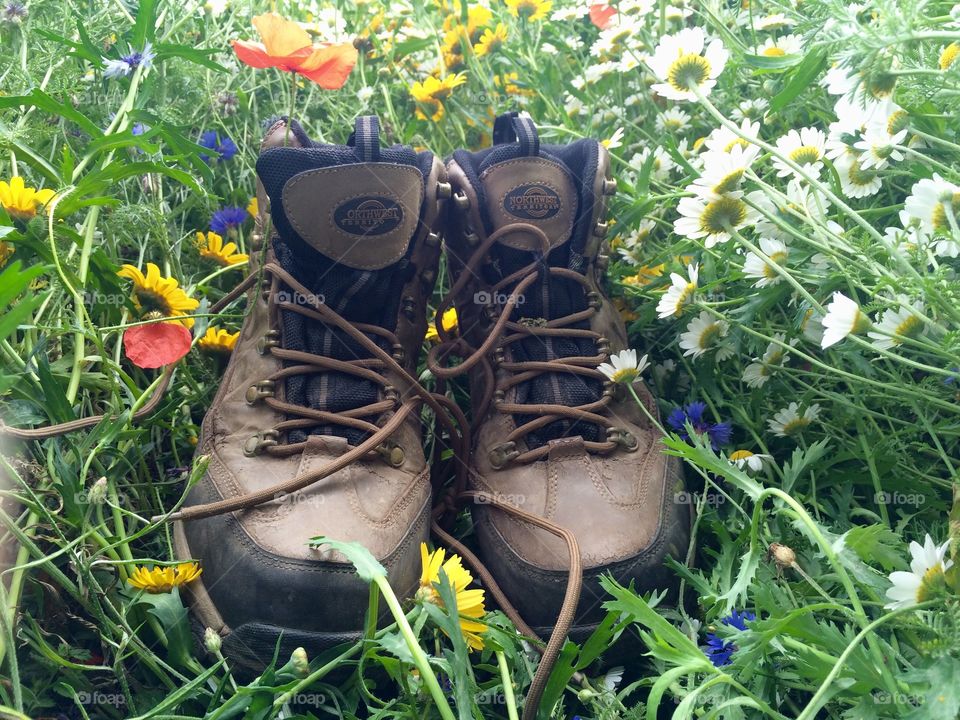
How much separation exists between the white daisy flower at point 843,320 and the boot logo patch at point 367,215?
57cm

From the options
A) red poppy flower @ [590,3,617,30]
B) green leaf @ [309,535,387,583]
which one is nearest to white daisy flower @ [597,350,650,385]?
green leaf @ [309,535,387,583]

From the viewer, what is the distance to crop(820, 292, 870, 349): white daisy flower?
2.58 feet

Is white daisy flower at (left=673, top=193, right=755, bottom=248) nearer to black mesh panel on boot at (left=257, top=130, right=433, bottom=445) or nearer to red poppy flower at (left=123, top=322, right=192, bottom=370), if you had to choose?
black mesh panel on boot at (left=257, top=130, right=433, bottom=445)

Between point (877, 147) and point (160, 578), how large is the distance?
36.8 inches

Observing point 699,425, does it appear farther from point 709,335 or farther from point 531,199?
point 531,199

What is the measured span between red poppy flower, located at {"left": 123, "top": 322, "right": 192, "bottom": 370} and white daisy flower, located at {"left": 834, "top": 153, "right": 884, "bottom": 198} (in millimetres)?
852

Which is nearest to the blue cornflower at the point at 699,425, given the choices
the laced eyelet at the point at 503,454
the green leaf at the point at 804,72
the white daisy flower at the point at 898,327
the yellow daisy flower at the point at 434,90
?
the laced eyelet at the point at 503,454

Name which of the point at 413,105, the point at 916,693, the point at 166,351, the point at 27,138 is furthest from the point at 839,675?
the point at 413,105

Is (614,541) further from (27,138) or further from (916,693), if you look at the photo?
(27,138)

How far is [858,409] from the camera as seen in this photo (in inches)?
40.4

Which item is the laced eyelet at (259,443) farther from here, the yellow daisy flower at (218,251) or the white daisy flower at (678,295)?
the white daisy flower at (678,295)

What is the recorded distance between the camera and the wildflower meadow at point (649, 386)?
738mm

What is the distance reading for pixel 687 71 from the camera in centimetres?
103

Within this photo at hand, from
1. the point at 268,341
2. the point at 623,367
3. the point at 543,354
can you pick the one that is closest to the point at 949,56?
the point at 623,367
